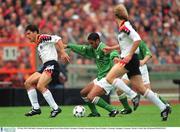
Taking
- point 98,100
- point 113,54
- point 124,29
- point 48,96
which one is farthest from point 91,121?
point 113,54

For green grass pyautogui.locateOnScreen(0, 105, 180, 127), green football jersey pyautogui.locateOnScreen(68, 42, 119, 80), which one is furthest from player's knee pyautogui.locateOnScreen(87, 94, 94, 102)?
green football jersey pyautogui.locateOnScreen(68, 42, 119, 80)

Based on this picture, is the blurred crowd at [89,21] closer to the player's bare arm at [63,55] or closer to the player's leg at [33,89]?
the player's leg at [33,89]

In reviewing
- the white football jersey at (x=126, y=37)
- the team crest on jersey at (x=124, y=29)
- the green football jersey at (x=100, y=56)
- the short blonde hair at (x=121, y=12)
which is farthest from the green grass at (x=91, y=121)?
the short blonde hair at (x=121, y=12)

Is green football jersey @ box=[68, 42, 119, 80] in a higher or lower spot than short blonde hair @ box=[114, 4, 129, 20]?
lower

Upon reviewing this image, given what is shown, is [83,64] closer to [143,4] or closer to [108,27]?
[108,27]

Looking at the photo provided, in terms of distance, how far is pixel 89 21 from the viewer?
29.6 meters

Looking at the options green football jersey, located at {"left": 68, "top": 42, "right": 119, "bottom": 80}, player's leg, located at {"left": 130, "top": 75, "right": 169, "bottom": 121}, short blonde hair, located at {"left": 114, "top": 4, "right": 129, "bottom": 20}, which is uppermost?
short blonde hair, located at {"left": 114, "top": 4, "right": 129, "bottom": 20}

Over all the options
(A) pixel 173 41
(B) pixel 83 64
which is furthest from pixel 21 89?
(A) pixel 173 41

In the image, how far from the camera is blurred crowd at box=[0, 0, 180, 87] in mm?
27984

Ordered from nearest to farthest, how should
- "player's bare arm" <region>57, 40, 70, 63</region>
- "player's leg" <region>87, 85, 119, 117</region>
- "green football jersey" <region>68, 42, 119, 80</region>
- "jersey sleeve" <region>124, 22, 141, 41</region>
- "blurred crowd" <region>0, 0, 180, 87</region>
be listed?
"jersey sleeve" <region>124, 22, 141, 41</region> → "player's bare arm" <region>57, 40, 70, 63</region> → "player's leg" <region>87, 85, 119, 117</region> → "green football jersey" <region>68, 42, 119, 80</region> → "blurred crowd" <region>0, 0, 180, 87</region>

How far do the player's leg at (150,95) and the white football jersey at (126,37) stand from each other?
531 millimetres

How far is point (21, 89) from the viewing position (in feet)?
79.7

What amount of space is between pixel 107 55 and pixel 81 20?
12.1 meters

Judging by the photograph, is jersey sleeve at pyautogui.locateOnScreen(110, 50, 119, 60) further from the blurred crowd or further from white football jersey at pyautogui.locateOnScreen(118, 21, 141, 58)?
the blurred crowd
